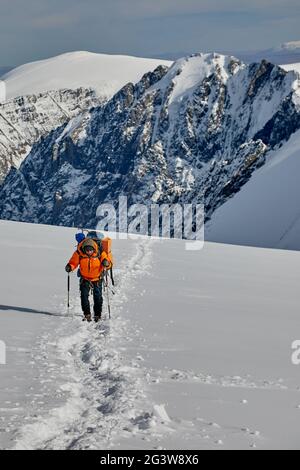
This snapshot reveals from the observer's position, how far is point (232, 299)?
15.2 meters

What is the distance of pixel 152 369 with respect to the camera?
848cm

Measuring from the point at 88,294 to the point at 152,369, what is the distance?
424 centimetres

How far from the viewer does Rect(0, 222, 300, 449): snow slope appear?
20.2 feet

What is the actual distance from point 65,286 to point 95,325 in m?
4.93

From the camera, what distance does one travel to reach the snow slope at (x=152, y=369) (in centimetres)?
616

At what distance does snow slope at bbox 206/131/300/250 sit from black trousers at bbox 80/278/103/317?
3107 inches

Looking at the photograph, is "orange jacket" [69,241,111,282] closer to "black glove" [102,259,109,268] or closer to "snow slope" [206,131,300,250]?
"black glove" [102,259,109,268]

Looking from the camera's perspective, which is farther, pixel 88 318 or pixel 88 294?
pixel 88 294

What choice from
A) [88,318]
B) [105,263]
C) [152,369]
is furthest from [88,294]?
[152,369]

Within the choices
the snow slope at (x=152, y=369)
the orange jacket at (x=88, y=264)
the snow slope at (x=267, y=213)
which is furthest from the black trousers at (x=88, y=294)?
the snow slope at (x=267, y=213)

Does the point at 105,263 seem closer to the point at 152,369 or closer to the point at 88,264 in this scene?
the point at 88,264

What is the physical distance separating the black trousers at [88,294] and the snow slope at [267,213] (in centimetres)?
7891

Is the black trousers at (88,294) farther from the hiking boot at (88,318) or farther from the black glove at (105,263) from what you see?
the black glove at (105,263)
